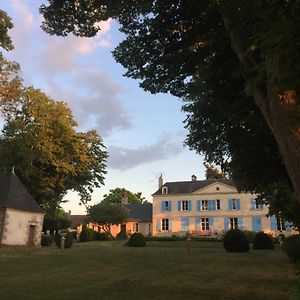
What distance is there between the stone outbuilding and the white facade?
22.7 meters

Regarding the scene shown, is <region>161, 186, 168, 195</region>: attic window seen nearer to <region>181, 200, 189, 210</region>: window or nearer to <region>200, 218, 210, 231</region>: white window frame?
<region>181, 200, 189, 210</region>: window

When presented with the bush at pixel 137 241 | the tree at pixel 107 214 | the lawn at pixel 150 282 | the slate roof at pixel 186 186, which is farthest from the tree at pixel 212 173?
the lawn at pixel 150 282

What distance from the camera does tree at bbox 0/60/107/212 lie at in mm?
37219

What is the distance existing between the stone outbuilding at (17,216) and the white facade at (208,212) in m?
22.7

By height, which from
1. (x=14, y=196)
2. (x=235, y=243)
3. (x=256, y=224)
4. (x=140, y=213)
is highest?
(x=140, y=213)

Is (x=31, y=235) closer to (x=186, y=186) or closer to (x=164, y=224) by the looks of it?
(x=164, y=224)

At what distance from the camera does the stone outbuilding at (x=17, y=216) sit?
31.8 metres

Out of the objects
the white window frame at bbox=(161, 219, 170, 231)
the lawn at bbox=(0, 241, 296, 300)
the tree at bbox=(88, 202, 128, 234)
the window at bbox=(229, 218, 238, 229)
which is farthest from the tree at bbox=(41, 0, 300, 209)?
the white window frame at bbox=(161, 219, 170, 231)

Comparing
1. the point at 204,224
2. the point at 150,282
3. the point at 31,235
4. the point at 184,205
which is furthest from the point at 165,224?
the point at 150,282

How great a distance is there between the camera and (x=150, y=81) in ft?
40.4

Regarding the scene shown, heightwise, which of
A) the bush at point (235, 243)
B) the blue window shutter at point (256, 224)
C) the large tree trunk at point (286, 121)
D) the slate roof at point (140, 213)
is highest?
the slate roof at point (140, 213)

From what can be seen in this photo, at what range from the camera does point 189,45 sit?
11.2 m

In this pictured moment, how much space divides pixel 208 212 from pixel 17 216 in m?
27.5

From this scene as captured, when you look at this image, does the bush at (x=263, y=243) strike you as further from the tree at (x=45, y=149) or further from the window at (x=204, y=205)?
the window at (x=204, y=205)
